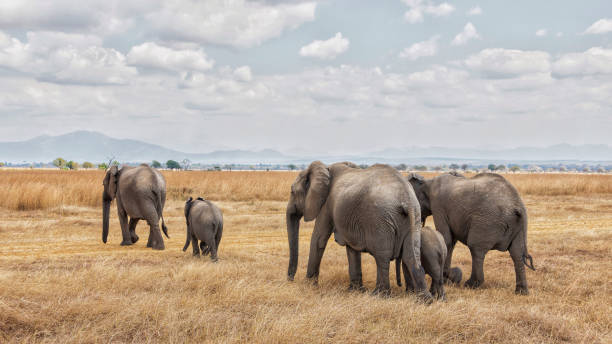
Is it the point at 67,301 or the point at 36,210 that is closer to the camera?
the point at 67,301

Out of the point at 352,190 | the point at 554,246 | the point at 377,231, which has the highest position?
the point at 352,190

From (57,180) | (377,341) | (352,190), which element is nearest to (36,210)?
(57,180)

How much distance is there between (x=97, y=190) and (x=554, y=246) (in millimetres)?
17893

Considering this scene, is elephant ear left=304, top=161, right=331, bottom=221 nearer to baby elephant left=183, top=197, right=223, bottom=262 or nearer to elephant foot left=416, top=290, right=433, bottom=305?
elephant foot left=416, top=290, right=433, bottom=305

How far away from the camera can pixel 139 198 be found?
40.8 feet

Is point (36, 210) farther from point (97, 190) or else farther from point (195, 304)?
point (195, 304)

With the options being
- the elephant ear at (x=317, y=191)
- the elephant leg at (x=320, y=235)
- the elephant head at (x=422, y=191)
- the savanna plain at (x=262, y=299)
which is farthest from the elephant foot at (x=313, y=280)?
the elephant head at (x=422, y=191)

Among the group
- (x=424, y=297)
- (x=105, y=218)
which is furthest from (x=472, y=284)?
(x=105, y=218)

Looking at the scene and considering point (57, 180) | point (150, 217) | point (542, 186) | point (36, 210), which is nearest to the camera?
point (150, 217)

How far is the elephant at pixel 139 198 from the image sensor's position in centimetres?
1233

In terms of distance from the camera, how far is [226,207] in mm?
21312

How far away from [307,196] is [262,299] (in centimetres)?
213

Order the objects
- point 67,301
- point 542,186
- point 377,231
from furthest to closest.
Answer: point 542,186, point 377,231, point 67,301

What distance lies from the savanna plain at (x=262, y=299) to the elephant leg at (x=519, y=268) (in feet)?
0.68
